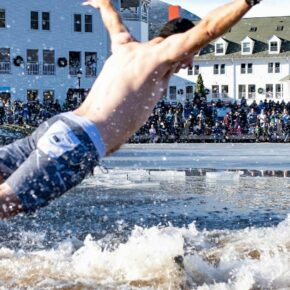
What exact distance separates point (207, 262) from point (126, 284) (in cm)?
98

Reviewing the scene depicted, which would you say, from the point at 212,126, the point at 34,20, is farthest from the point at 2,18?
the point at 212,126

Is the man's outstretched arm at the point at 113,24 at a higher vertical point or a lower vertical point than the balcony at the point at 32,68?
lower

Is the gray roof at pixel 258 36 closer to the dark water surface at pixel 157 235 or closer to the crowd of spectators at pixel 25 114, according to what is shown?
the crowd of spectators at pixel 25 114

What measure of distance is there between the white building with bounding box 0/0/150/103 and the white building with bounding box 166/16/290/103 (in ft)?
79.1

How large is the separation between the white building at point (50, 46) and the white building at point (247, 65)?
79.1 ft

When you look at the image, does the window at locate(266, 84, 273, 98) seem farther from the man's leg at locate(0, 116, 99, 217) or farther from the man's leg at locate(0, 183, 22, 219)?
the man's leg at locate(0, 183, 22, 219)

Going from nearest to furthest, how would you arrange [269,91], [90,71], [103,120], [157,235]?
[103,120] < [157,235] < [90,71] < [269,91]

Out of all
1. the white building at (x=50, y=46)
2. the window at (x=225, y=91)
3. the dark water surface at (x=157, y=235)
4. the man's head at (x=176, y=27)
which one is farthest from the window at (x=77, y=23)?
the man's head at (x=176, y=27)

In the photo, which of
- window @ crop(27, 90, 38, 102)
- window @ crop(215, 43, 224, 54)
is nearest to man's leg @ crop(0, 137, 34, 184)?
window @ crop(27, 90, 38, 102)

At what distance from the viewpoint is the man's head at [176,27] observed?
17.4ft

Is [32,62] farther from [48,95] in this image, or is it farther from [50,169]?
[50,169]

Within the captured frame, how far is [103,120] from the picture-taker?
16.8 ft

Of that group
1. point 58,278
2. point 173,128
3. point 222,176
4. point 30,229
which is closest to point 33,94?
point 173,128

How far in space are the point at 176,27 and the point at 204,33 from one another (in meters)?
0.26
